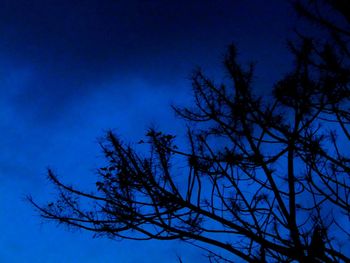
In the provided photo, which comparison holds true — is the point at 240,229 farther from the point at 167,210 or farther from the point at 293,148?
the point at 293,148

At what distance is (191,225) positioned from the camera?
470 cm

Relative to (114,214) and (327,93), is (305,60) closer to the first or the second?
(327,93)

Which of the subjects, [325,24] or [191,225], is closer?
[191,225]

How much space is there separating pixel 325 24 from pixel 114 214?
11.9 ft

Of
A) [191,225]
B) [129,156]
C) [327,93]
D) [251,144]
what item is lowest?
[191,225]

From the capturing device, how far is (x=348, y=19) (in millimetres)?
5023

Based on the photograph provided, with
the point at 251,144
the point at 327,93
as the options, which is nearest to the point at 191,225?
the point at 251,144

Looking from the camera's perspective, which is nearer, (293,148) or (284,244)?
(284,244)

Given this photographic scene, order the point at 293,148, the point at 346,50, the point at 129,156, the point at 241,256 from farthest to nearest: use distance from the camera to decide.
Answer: the point at 346,50, the point at 293,148, the point at 129,156, the point at 241,256

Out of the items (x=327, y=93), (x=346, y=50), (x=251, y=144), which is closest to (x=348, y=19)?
(x=346, y=50)

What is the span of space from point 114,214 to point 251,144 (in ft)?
7.04

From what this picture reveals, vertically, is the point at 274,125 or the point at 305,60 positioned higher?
the point at 305,60

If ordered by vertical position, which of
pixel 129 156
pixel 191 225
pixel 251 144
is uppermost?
pixel 251 144

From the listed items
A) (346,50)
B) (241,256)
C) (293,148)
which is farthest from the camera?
(346,50)
